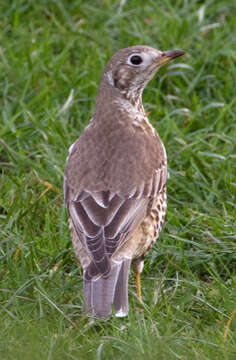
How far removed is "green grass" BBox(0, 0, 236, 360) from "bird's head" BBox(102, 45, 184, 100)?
947mm

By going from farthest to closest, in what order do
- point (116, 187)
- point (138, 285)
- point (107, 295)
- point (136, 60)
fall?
1. point (136, 60)
2. point (138, 285)
3. point (116, 187)
4. point (107, 295)

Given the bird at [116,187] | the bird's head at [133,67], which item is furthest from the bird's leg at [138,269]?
A: the bird's head at [133,67]

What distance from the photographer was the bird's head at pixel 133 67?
586cm

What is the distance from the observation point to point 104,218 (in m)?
5.10

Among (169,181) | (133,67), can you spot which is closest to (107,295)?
(133,67)

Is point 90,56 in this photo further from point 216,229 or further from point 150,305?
point 150,305

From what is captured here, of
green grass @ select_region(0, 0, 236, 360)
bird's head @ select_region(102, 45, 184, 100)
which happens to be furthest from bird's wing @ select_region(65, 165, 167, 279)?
bird's head @ select_region(102, 45, 184, 100)

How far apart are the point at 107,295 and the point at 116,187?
664mm

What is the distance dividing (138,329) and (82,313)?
37 cm

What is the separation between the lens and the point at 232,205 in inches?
253

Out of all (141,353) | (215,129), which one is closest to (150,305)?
(141,353)

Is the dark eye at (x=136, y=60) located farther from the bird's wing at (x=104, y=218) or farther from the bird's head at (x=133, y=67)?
the bird's wing at (x=104, y=218)

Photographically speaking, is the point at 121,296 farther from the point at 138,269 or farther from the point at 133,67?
the point at 133,67

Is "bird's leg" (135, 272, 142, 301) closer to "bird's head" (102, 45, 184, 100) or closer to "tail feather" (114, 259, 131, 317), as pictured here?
"tail feather" (114, 259, 131, 317)
